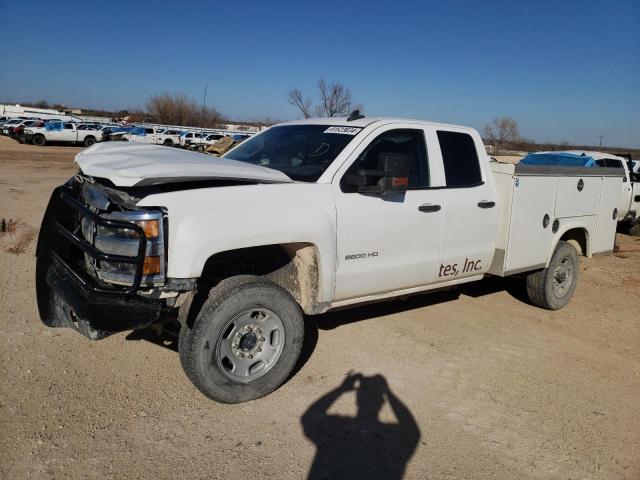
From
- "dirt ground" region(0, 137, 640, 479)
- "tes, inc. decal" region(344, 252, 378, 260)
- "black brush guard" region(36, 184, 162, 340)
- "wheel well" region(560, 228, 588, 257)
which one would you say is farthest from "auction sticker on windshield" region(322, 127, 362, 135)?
"wheel well" region(560, 228, 588, 257)

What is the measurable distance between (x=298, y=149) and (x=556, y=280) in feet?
11.9

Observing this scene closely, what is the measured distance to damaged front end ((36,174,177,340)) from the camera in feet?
10.5

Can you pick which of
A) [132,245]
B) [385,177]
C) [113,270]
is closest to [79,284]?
[113,270]

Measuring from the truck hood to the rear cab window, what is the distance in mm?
1685

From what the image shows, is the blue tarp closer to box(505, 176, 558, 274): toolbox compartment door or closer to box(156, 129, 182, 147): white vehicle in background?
box(505, 176, 558, 274): toolbox compartment door

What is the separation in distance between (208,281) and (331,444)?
163cm

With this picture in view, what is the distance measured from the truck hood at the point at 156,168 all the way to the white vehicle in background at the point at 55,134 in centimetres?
3895

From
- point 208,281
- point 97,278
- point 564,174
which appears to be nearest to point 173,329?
point 208,281

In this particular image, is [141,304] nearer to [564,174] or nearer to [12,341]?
[12,341]

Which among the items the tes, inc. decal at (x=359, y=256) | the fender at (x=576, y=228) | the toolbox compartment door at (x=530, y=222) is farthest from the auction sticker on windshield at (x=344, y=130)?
the fender at (x=576, y=228)

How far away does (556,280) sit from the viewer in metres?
6.25

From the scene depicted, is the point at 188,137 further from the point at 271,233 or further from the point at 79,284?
the point at 271,233

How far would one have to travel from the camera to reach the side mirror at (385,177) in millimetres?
3848

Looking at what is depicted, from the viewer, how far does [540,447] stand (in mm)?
3457
